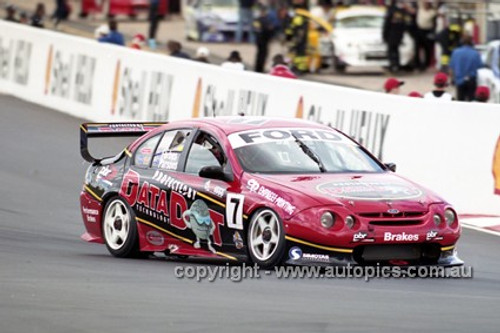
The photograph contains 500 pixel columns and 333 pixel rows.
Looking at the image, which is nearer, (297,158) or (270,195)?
(270,195)

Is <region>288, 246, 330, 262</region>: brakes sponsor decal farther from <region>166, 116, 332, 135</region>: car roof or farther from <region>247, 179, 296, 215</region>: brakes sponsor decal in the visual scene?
<region>166, 116, 332, 135</region>: car roof

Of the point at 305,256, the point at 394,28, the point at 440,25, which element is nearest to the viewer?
the point at 305,256

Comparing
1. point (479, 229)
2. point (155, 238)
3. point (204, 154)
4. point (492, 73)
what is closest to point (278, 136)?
point (204, 154)

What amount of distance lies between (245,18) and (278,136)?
29328 millimetres

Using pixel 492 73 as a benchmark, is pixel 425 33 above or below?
below

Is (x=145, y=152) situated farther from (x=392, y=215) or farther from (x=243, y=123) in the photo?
(x=392, y=215)

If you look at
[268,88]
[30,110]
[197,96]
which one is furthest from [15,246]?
[30,110]

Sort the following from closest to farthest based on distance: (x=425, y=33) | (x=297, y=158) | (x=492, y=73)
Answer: (x=297, y=158), (x=492, y=73), (x=425, y=33)

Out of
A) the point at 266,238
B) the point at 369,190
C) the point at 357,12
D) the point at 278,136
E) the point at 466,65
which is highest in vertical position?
the point at 278,136

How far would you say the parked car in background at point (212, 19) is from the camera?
40938 millimetres

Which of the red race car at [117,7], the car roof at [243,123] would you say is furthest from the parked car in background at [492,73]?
the red race car at [117,7]

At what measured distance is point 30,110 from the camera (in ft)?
91.5

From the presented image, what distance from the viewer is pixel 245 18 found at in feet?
136

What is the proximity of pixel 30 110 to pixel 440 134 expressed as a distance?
12.3 m
